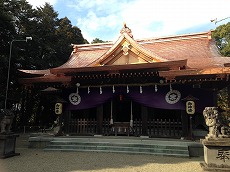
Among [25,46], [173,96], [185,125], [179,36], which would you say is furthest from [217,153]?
[25,46]

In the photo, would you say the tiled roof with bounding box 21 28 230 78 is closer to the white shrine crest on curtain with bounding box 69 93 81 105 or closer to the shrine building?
the shrine building

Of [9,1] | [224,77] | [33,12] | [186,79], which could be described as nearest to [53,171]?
[186,79]

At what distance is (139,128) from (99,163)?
5.12 m

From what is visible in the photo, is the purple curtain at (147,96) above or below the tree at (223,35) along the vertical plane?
below

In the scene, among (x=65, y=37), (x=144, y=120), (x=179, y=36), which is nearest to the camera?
(x=144, y=120)

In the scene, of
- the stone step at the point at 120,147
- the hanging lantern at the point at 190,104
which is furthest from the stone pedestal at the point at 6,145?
the hanging lantern at the point at 190,104

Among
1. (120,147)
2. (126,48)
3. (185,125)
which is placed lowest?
(120,147)

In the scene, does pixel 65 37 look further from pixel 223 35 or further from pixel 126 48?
pixel 223 35

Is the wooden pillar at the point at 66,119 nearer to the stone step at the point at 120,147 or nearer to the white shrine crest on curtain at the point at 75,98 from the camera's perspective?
the white shrine crest on curtain at the point at 75,98

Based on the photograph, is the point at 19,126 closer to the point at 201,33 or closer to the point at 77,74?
the point at 77,74

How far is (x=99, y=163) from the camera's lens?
7371 millimetres

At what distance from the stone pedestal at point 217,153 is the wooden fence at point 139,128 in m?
4.43

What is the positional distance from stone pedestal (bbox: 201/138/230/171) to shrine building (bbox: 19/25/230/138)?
4059 mm

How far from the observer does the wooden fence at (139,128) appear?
1141 centimetres
